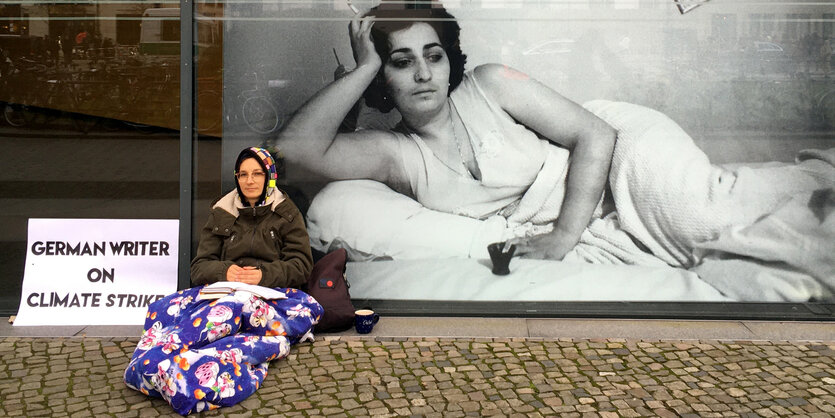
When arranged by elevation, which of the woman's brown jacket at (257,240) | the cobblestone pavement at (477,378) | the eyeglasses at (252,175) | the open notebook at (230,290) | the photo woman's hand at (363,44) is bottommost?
the cobblestone pavement at (477,378)

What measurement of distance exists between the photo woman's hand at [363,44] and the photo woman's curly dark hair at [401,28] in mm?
26

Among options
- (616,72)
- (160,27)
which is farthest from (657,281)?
(160,27)

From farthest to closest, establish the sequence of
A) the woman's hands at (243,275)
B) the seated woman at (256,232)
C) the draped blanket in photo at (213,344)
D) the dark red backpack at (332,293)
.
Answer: the dark red backpack at (332,293) → the seated woman at (256,232) → the woman's hands at (243,275) → the draped blanket in photo at (213,344)

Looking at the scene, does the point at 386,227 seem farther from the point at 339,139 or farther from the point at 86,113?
the point at 86,113

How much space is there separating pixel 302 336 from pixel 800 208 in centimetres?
319

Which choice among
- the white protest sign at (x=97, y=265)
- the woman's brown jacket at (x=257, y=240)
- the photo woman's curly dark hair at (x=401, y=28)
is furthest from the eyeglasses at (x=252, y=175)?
the photo woman's curly dark hair at (x=401, y=28)

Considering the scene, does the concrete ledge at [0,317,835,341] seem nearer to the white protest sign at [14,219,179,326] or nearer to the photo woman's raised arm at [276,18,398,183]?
the white protest sign at [14,219,179,326]

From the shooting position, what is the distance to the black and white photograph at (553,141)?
600 cm

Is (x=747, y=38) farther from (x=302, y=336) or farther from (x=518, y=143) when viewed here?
(x=302, y=336)

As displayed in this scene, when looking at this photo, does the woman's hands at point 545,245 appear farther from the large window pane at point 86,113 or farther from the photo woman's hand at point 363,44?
the large window pane at point 86,113

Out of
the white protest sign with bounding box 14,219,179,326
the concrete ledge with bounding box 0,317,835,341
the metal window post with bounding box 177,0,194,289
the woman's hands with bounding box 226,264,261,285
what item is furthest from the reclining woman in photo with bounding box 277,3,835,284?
the woman's hands with bounding box 226,264,261,285

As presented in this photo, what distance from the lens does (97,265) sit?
599 centimetres

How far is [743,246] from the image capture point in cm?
607

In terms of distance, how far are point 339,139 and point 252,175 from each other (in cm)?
91
